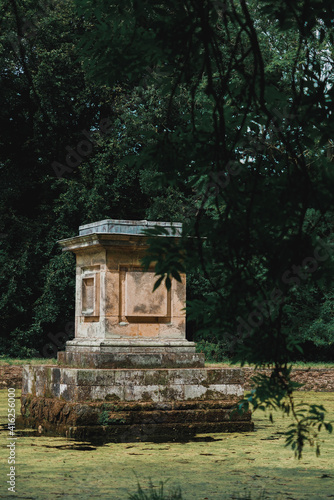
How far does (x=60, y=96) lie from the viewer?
24188 millimetres

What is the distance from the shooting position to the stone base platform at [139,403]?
28.5 ft

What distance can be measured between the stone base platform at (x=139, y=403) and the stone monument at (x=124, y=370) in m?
0.01

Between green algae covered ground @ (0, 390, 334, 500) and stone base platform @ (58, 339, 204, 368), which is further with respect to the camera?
stone base platform @ (58, 339, 204, 368)

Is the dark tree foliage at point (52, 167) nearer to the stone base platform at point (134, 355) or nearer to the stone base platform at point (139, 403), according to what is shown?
the stone base platform at point (134, 355)

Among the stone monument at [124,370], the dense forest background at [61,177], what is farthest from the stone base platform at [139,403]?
the dense forest background at [61,177]

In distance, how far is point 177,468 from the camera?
6664mm

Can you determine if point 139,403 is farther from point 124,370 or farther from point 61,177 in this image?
point 61,177

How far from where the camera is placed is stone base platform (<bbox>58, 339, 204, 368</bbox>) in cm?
944

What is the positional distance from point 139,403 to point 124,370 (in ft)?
1.31

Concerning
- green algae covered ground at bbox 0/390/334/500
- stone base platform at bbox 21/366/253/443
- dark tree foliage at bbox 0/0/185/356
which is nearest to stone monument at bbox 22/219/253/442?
stone base platform at bbox 21/366/253/443

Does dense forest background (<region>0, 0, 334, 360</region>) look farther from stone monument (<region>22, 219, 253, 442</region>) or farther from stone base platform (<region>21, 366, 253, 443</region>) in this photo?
stone base platform (<region>21, 366, 253, 443</region>)

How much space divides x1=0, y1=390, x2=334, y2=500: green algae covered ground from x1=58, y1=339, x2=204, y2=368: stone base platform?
1.11 meters

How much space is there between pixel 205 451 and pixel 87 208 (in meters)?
15.9

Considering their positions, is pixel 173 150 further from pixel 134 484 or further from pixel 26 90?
pixel 26 90
